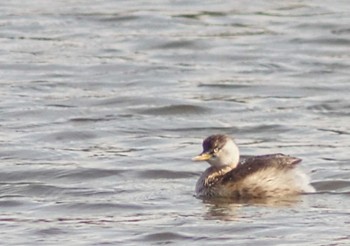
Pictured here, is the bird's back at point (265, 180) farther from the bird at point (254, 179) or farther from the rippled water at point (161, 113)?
the rippled water at point (161, 113)

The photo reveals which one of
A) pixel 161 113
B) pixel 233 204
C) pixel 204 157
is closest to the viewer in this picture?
pixel 233 204

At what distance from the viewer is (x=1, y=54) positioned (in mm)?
20250

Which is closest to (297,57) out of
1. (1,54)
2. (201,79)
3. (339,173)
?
(201,79)

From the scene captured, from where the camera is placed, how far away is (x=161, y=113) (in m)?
17.0

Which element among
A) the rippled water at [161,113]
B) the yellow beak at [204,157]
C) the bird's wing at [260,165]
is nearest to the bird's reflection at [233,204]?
the rippled water at [161,113]

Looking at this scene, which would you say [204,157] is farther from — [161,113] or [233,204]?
[161,113]

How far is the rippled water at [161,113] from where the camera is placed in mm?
12250

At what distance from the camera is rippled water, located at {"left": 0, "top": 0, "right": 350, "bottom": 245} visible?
12250 mm

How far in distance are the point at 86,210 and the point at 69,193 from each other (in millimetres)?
769

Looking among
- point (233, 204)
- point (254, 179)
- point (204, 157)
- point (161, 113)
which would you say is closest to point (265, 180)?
point (254, 179)

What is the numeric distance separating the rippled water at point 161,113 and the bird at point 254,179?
0.17m

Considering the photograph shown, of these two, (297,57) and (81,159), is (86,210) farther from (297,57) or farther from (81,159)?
(297,57)

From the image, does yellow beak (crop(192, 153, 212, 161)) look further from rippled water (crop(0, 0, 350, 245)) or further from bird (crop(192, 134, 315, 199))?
rippled water (crop(0, 0, 350, 245))

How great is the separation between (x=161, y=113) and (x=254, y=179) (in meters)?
3.81
